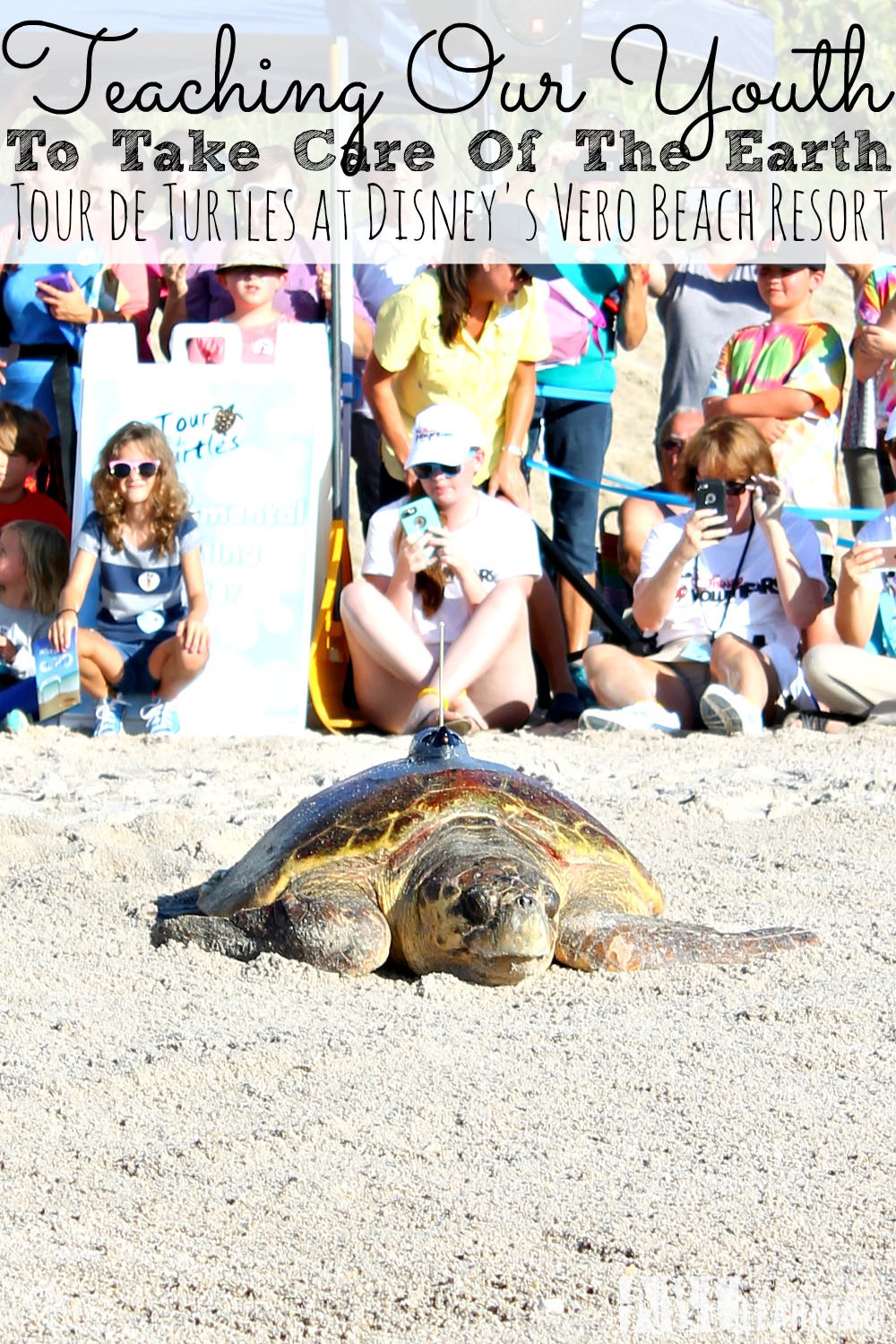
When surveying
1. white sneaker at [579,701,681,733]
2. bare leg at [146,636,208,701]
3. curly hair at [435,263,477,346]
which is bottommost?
white sneaker at [579,701,681,733]

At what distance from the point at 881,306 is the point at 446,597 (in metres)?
1.98

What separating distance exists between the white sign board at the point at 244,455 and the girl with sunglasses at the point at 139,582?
0.17 meters

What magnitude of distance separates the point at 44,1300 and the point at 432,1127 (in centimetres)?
57

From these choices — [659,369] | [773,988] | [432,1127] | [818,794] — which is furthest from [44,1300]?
[659,369]

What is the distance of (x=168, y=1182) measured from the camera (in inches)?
73.5

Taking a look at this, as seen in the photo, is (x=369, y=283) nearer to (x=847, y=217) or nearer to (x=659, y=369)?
(x=847, y=217)

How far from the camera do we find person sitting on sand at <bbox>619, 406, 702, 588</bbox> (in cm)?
588

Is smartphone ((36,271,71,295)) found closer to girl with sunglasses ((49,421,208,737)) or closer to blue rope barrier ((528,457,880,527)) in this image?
girl with sunglasses ((49,421,208,737))

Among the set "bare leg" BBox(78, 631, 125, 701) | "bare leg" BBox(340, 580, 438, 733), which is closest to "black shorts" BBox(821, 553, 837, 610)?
"bare leg" BBox(340, 580, 438, 733)

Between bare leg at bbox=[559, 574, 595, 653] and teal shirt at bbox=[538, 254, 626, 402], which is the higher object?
teal shirt at bbox=[538, 254, 626, 402]

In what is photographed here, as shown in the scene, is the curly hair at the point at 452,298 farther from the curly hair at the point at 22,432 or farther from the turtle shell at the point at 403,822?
the turtle shell at the point at 403,822

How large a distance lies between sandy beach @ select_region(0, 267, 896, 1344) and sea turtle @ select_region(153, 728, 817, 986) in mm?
61

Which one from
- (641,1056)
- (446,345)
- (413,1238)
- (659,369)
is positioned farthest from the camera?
(659,369)

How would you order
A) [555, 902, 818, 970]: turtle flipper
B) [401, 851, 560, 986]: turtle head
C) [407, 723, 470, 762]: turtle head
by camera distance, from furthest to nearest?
[407, 723, 470, 762]: turtle head
[555, 902, 818, 970]: turtle flipper
[401, 851, 560, 986]: turtle head
